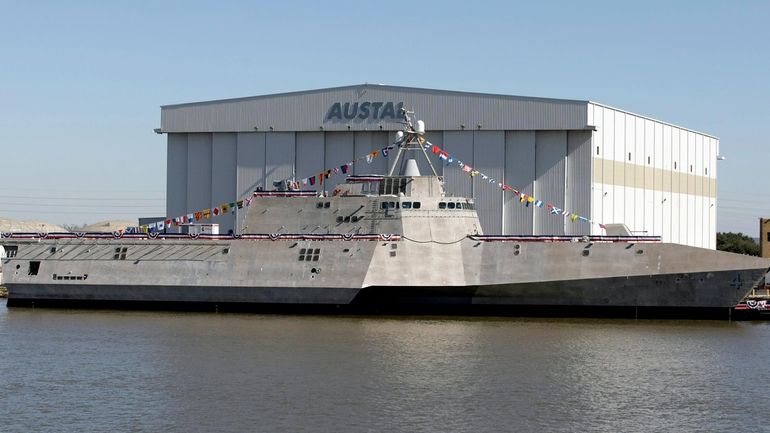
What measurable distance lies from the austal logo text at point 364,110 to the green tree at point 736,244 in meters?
44.9

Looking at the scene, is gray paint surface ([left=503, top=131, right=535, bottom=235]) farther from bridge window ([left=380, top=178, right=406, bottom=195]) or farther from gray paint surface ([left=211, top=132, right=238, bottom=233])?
gray paint surface ([left=211, top=132, right=238, bottom=233])

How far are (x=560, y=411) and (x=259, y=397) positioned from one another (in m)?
7.09

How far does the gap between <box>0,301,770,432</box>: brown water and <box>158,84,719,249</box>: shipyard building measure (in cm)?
1672

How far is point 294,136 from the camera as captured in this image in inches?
2400

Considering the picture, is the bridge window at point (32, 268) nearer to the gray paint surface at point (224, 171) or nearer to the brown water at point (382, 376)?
the brown water at point (382, 376)

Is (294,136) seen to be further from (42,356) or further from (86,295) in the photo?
(42,356)

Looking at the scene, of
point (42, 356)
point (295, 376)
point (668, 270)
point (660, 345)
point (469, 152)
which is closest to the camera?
point (295, 376)

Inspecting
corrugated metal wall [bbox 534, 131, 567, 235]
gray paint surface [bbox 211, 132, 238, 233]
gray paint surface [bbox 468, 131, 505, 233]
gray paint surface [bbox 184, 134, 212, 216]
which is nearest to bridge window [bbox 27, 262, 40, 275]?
gray paint surface [bbox 211, 132, 238, 233]

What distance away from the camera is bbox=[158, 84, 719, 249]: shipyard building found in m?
56.7

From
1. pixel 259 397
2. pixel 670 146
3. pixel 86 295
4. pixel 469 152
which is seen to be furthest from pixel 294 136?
pixel 259 397

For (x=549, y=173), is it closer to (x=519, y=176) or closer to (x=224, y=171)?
(x=519, y=176)

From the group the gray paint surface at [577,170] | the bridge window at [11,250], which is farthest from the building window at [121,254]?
the gray paint surface at [577,170]

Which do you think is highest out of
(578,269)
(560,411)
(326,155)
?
(326,155)

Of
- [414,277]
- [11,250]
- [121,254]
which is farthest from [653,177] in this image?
[11,250]
